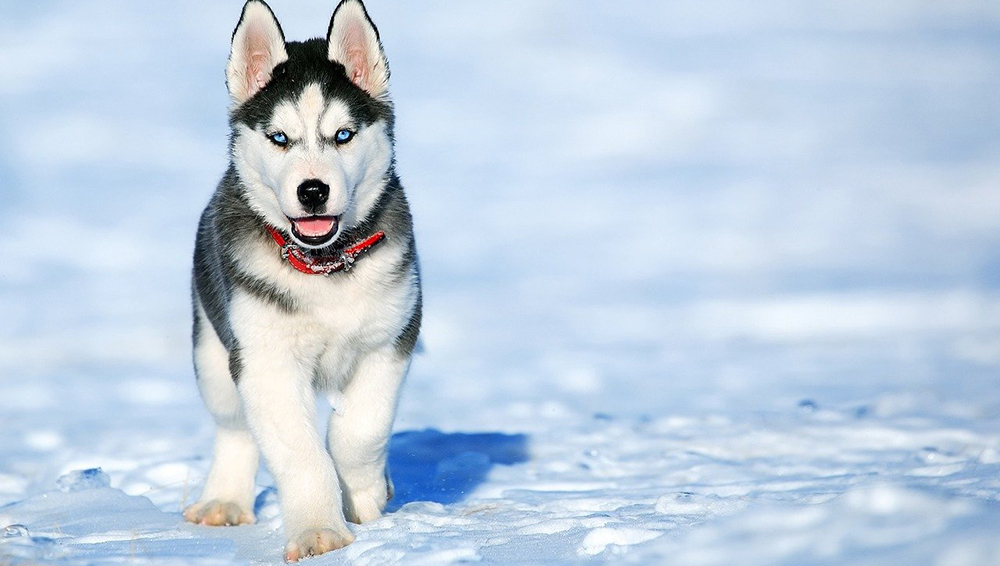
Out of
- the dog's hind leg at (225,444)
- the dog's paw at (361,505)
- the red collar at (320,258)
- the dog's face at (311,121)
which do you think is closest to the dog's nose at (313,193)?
the dog's face at (311,121)

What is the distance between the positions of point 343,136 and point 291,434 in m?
1.16

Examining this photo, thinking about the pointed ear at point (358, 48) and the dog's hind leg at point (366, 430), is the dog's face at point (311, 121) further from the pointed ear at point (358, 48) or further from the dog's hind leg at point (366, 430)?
the dog's hind leg at point (366, 430)

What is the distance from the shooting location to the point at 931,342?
11.8 metres

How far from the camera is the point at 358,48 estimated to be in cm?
512

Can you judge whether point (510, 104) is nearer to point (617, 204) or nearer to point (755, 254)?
point (617, 204)

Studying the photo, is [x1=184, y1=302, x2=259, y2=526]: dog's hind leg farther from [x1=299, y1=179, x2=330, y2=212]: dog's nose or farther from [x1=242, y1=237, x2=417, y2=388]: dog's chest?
[x1=299, y1=179, x2=330, y2=212]: dog's nose

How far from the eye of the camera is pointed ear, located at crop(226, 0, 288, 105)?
16.0 feet

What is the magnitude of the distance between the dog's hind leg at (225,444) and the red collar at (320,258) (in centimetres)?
70

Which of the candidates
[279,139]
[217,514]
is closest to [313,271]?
[279,139]

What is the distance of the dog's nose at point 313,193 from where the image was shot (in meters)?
4.39

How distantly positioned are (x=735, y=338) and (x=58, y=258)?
9891 millimetres

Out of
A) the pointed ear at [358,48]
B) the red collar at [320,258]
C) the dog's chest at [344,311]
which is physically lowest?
the dog's chest at [344,311]

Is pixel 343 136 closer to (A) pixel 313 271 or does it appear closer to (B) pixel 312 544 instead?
(A) pixel 313 271

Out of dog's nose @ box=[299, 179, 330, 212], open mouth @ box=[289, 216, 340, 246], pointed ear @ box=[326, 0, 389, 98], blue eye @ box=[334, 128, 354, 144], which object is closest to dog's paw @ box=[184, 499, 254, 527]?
open mouth @ box=[289, 216, 340, 246]
